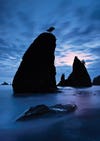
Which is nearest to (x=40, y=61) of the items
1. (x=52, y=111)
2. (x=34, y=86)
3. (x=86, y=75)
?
(x=34, y=86)

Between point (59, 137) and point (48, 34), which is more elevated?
point (48, 34)

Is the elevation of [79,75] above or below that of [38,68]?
above

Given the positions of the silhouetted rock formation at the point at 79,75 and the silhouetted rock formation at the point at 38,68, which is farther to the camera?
the silhouetted rock formation at the point at 79,75

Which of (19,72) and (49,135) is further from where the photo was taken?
(19,72)

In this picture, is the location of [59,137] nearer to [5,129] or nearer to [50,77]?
[5,129]

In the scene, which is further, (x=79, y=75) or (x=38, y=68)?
(x=79, y=75)

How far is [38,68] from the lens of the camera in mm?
57719

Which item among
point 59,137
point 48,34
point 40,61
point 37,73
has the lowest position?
point 59,137

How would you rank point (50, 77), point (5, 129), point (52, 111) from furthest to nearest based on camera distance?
1. point (50, 77)
2. point (52, 111)
3. point (5, 129)

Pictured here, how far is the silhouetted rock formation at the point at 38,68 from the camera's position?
180 ft

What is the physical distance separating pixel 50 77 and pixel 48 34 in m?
13.9

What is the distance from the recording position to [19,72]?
5553 centimetres

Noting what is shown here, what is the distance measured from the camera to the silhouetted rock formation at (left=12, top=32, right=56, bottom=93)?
180 feet

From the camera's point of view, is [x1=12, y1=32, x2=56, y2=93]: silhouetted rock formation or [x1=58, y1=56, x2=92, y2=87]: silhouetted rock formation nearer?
Result: [x1=12, y1=32, x2=56, y2=93]: silhouetted rock formation
